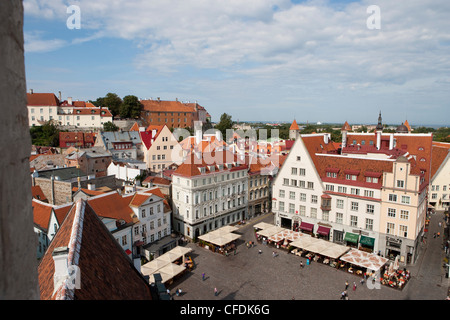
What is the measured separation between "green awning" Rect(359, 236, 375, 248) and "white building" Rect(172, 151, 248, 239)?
65.1 feet

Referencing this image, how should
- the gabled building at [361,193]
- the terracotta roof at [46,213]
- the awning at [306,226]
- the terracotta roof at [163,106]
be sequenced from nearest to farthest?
the terracotta roof at [46,213] → the gabled building at [361,193] → the awning at [306,226] → the terracotta roof at [163,106]

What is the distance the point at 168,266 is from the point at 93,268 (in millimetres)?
21839

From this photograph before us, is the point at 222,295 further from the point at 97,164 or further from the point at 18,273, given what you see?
the point at 97,164

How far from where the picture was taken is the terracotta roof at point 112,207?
3272 centimetres

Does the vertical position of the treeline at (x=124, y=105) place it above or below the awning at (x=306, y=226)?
above

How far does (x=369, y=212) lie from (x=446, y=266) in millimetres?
9982

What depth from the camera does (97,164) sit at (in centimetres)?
6138

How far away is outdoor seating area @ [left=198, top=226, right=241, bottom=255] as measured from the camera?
39522mm

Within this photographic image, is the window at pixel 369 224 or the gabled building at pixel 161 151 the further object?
the gabled building at pixel 161 151

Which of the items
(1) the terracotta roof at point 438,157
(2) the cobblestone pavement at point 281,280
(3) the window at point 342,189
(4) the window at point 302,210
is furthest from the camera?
(1) the terracotta roof at point 438,157

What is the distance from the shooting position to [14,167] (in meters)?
2.79

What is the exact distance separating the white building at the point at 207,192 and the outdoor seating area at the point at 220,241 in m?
3.41

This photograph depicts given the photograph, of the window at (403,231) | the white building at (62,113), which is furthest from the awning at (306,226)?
the white building at (62,113)

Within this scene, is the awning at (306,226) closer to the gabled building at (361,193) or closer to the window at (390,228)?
the gabled building at (361,193)
